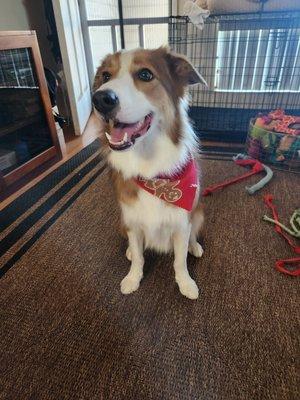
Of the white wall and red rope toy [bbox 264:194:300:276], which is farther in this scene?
the white wall

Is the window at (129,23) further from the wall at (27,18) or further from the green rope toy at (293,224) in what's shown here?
the green rope toy at (293,224)

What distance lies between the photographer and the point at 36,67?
1900mm

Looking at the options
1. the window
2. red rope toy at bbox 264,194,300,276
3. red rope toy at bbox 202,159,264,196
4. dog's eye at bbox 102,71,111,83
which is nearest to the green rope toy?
red rope toy at bbox 264,194,300,276

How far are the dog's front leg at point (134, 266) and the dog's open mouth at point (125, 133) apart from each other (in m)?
0.41

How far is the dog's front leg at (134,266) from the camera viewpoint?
3.75 feet

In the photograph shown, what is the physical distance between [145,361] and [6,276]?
0.74 metres

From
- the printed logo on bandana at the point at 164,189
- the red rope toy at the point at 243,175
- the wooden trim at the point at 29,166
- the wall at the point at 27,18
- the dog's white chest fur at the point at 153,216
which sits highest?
the wall at the point at 27,18

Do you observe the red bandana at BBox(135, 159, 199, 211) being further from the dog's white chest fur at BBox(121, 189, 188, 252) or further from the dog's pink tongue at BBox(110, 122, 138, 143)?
the dog's pink tongue at BBox(110, 122, 138, 143)

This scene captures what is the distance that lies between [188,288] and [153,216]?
1.12 ft

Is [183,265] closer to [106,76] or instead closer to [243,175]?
[106,76]

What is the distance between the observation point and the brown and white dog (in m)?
0.84

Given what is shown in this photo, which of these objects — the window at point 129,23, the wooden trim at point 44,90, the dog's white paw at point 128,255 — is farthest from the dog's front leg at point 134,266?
the window at point 129,23

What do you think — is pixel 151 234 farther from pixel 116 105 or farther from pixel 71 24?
pixel 71 24

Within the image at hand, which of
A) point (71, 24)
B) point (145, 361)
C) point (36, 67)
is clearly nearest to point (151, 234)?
point (145, 361)
